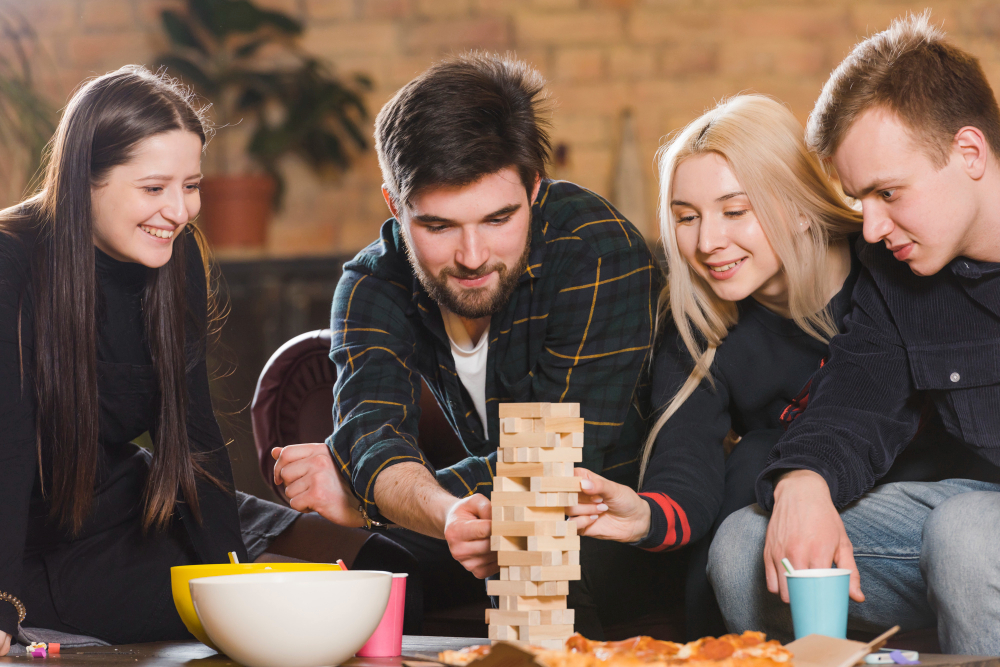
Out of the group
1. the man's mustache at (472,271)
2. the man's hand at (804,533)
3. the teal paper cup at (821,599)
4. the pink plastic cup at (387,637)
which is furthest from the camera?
the man's mustache at (472,271)

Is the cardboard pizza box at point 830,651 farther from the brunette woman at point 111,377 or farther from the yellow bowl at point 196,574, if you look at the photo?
the brunette woman at point 111,377

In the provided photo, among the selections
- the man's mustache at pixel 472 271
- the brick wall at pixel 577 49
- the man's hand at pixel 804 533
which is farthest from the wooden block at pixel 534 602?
the brick wall at pixel 577 49

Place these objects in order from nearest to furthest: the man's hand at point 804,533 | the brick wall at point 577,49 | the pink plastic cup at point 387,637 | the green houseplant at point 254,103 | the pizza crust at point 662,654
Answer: the pizza crust at point 662,654, the pink plastic cup at point 387,637, the man's hand at point 804,533, the brick wall at point 577,49, the green houseplant at point 254,103

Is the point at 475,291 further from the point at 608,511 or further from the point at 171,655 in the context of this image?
the point at 171,655

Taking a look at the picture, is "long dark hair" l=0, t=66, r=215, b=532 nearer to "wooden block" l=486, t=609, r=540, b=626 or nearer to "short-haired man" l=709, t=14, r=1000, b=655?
"wooden block" l=486, t=609, r=540, b=626

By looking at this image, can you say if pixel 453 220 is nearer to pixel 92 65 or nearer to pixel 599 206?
pixel 599 206

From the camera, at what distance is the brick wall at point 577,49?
330cm

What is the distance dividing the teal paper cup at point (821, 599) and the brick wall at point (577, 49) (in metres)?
2.50

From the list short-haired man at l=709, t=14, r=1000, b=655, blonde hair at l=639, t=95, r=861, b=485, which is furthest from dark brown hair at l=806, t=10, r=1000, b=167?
blonde hair at l=639, t=95, r=861, b=485

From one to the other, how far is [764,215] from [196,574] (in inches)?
39.9

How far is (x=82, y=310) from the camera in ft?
5.06

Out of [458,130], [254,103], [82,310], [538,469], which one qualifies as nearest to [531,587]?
[538,469]

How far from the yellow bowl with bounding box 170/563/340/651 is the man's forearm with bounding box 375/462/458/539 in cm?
19

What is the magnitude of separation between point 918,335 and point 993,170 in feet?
0.84
